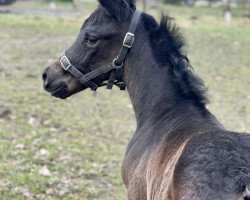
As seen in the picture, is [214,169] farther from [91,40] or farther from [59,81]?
[59,81]

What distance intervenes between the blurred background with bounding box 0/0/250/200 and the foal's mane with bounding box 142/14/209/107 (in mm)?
232

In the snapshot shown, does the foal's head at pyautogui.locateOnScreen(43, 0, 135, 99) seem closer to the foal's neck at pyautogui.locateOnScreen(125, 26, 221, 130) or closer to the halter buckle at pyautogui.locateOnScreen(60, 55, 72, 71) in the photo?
the halter buckle at pyautogui.locateOnScreen(60, 55, 72, 71)

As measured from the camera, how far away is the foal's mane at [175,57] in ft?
15.8

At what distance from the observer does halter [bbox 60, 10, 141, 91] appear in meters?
5.07

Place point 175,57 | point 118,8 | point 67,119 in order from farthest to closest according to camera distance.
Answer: point 67,119 < point 118,8 < point 175,57

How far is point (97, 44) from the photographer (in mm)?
5148

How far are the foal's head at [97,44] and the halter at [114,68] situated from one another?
0.11 ft

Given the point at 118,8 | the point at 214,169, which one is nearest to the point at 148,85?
the point at 118,8

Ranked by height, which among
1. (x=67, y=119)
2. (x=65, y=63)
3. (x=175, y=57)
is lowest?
(x=67, y=119)

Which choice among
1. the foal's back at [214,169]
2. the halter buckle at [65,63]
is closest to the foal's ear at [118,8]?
the halter buckle at [65,63]

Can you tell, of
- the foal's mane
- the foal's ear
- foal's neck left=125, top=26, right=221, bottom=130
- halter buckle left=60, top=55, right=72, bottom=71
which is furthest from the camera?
halter buckle left=60, top=55, right=72, bottom=71

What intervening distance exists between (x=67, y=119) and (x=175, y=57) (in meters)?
6.34

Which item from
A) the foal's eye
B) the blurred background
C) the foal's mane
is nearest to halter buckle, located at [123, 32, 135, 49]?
the foal's mane

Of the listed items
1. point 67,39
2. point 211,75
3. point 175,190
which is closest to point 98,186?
point 175,190
